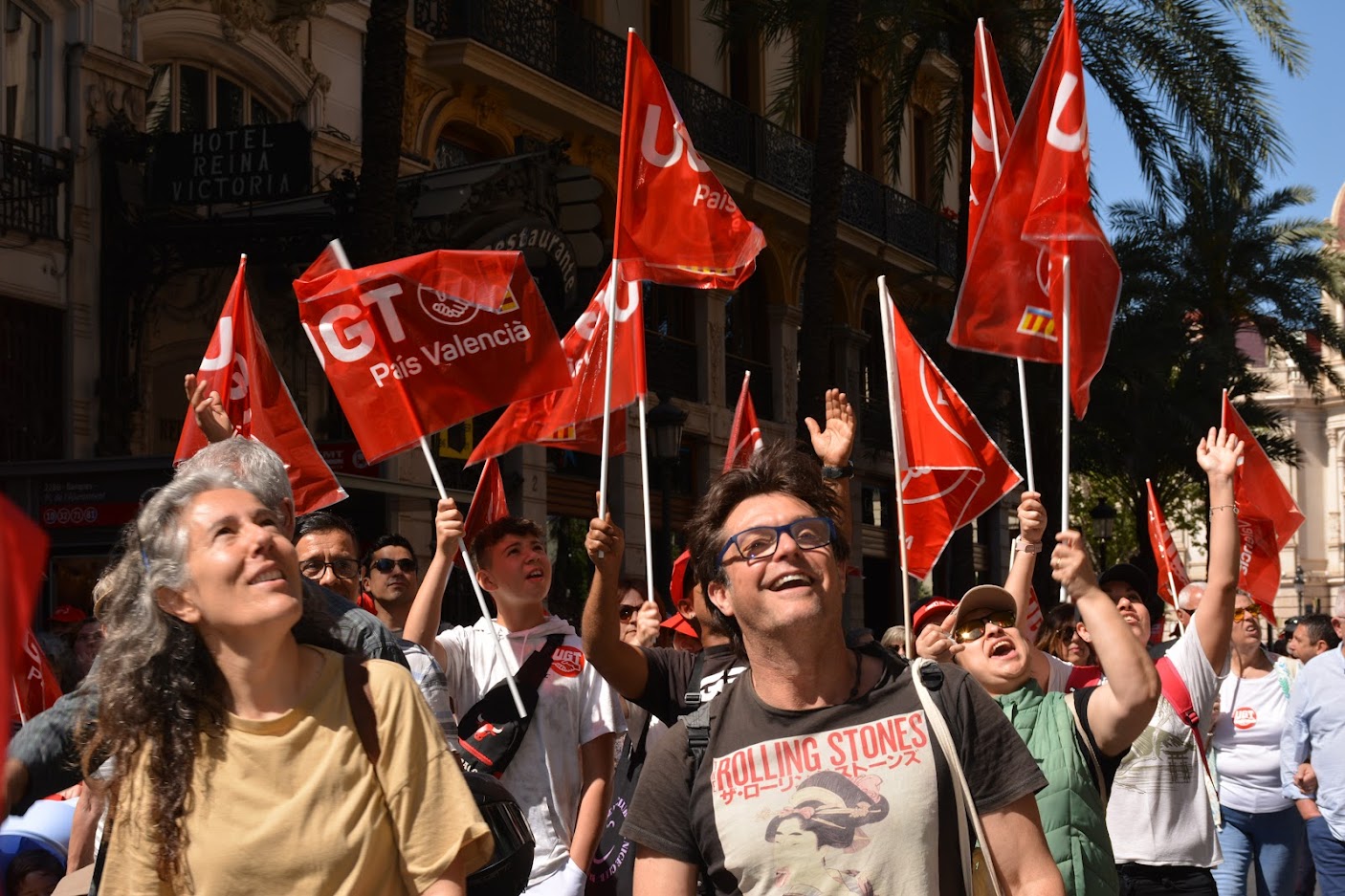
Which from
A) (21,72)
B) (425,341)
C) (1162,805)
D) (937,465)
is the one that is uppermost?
(21,72)

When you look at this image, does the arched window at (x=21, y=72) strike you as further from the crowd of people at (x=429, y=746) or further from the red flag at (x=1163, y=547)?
the crowd of people at (x=429, y=746)

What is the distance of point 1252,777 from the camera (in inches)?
358

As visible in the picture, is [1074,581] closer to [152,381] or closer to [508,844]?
[508,844]

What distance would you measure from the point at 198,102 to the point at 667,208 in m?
10.7

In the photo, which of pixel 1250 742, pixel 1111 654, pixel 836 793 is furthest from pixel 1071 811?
pixel 1250 742

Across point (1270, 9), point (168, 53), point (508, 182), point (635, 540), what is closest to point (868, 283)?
point (635, 540)

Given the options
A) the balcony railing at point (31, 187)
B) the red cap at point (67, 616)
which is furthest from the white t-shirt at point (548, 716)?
the balcony railing at point (31, 187)

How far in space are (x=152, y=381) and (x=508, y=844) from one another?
45.3ft

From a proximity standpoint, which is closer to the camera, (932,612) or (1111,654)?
(1111,654)

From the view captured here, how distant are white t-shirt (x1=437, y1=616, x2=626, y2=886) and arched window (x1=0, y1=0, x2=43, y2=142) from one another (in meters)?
10.4

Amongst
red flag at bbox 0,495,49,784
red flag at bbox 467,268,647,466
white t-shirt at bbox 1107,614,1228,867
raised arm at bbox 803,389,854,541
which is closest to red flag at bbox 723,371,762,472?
red flag at bbox 467,268,647,466

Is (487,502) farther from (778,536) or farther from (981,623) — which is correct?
(778,536)

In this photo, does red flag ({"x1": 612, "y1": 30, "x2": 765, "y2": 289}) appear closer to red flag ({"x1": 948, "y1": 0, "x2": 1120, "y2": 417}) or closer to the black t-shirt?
red flag ({"x1": 948, "y1": 0, "x2": 1120, "y2": 417})

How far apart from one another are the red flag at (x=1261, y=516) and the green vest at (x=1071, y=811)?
593cm
